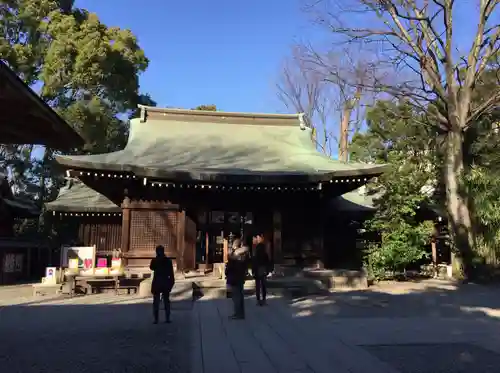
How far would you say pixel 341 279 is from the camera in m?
14.3

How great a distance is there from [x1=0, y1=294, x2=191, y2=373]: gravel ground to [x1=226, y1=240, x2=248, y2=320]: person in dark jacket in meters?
1.00

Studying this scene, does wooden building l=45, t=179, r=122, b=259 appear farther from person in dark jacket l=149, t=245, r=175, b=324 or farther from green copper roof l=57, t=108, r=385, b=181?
person in dark jacket l=149, t=245, r=175, b=324

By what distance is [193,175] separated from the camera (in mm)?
14195

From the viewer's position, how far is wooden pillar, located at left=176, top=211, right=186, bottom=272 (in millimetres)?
15398

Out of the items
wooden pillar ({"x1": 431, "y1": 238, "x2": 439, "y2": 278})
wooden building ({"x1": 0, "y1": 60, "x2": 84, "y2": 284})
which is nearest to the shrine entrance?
wooden pillar ({"x1": 431, "y1": 238, "x2": 439, "y2": 278})

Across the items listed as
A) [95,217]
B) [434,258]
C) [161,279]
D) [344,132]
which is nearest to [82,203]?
[95,217]

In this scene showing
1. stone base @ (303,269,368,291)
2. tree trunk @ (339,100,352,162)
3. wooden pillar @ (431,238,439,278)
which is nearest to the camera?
stone base @ (303,269,368,291)

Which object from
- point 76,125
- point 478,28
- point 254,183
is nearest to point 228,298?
point 254,183

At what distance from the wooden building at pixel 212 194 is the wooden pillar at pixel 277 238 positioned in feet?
0.11

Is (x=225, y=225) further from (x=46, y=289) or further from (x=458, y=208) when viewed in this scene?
(x=458, y=208)

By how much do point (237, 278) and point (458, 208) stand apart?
1127cm

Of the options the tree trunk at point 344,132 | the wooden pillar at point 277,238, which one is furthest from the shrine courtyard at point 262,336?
the tree trunk at point 344,132

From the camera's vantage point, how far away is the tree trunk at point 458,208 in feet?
53.5

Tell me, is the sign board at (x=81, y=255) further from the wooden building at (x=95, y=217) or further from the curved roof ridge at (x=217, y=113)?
the curved roof ridge at (x=217, y=113)
